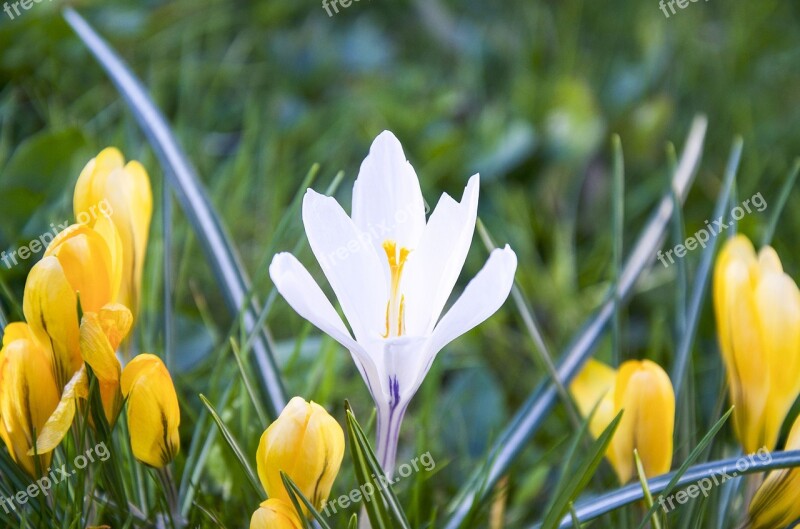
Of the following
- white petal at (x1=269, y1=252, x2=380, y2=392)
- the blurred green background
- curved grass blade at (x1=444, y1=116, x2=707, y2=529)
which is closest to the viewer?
white petal at (x1=269, y1=252, x2=380, y2=392)

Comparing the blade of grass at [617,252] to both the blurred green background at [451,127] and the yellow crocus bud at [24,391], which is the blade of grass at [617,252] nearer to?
the blurred green background at [451,127]

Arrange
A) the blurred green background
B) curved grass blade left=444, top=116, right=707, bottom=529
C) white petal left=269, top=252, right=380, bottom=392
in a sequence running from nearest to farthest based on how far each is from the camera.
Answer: white petal left=269, top=252, right=380, bottom=392 < curved grass blade left=444, top=116, right=707, bottom=529 < the blurred green background

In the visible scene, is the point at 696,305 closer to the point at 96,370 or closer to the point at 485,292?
the point at 485,292

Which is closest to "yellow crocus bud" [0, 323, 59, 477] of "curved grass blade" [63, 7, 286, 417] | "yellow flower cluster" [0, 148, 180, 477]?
"yellow flower cluster" [0, 148, 180, 477]

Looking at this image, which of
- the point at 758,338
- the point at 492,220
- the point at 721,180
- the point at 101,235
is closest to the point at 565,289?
the point at 492,220

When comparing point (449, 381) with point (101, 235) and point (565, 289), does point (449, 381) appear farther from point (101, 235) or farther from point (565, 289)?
point (101, 235)

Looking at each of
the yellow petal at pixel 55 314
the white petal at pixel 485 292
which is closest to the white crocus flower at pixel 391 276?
the white petal at pixel 485 292

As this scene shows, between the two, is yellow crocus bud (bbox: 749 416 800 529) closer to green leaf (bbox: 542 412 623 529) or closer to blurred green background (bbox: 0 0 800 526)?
green leaf (bbox: 542 412 623 529)
